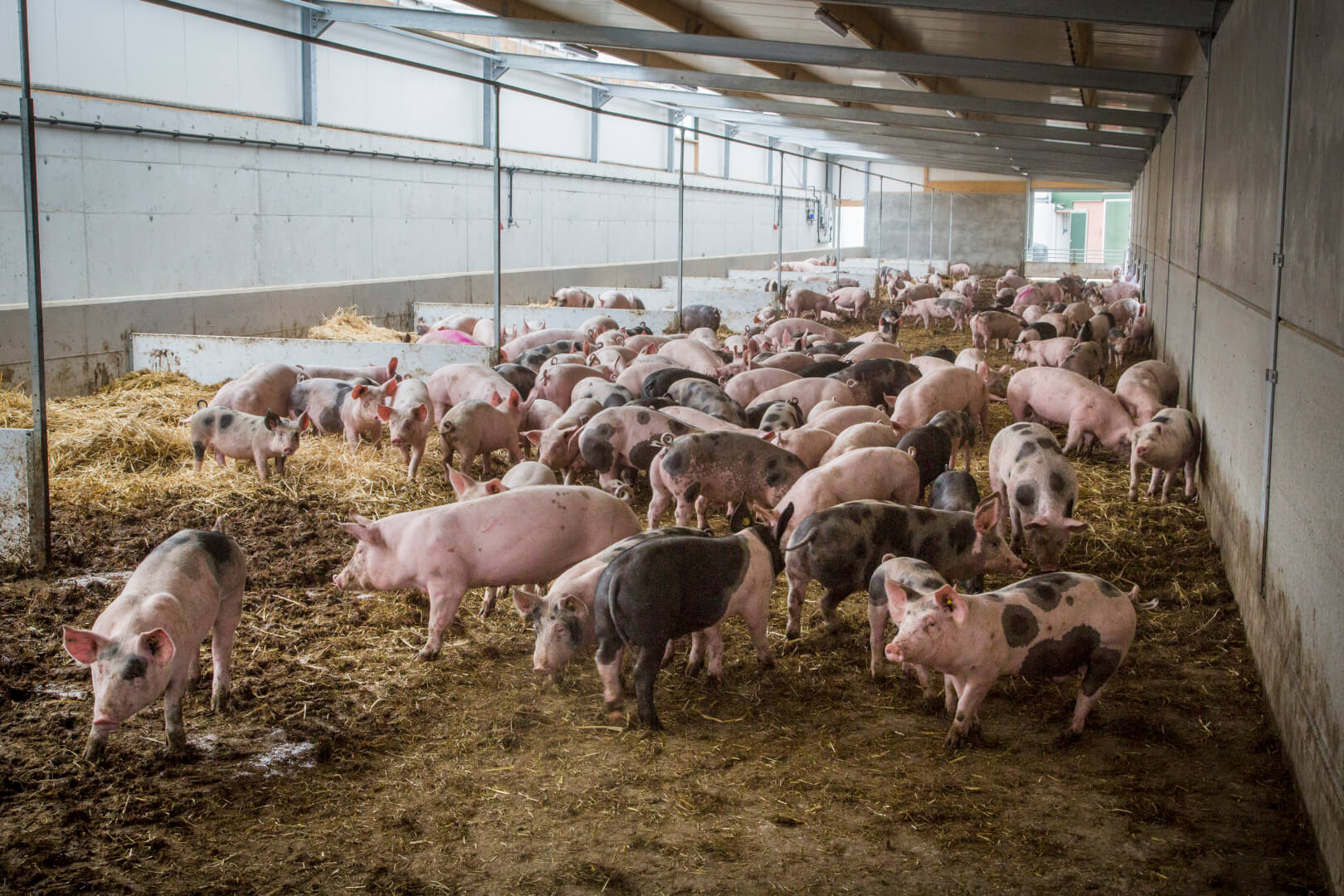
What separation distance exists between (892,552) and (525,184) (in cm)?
1552

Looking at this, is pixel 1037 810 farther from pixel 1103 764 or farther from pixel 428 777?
A: pixel 428 777

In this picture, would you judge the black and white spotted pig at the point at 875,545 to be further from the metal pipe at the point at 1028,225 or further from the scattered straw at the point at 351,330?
the metal pipe at the point at 1028,225

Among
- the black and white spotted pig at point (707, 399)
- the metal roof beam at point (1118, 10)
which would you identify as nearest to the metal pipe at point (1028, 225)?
the metal roof beam at point (1118, 10)

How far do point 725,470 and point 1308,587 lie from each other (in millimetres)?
3027

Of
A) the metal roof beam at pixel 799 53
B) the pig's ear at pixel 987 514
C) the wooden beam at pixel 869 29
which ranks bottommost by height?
the pig's ear at pixel 987 514

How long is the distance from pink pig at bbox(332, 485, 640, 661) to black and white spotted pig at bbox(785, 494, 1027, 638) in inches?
32.5

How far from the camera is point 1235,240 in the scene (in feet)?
21.6

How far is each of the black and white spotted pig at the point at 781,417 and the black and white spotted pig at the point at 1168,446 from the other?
2057mm

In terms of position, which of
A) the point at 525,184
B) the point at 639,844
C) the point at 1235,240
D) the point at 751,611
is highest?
the point at 525,184

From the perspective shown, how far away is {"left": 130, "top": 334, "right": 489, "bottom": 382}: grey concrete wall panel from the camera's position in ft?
31.0

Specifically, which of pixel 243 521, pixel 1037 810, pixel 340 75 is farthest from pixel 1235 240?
pixel 340 75

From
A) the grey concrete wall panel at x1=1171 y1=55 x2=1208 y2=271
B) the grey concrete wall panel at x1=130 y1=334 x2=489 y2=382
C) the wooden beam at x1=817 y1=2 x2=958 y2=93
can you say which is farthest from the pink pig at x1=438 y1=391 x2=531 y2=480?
the grey concrete wall panel at x1=1171 y1=55 x2=1208 y2=271

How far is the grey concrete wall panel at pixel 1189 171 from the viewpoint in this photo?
8.91 meters

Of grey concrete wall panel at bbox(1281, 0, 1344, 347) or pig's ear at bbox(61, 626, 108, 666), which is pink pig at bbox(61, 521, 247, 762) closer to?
pig's ear at bbox(61, 626, 108, 666)
